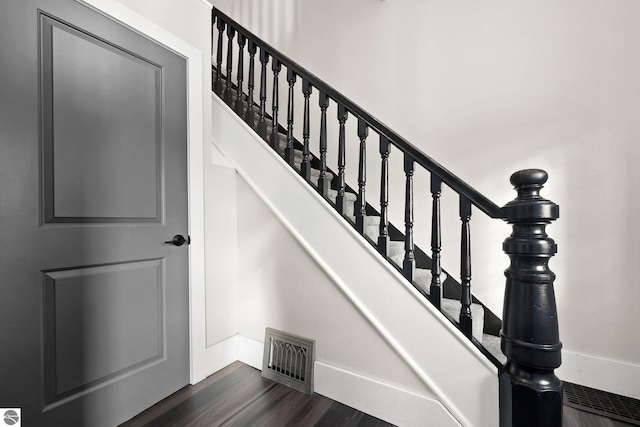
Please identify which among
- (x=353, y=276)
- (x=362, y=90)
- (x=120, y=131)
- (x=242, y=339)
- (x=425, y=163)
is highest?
(x=362, y=90)

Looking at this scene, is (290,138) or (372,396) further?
(290,138)

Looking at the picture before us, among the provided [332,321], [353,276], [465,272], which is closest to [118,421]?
[332,321]

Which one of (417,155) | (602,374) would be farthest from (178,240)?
(602,374)

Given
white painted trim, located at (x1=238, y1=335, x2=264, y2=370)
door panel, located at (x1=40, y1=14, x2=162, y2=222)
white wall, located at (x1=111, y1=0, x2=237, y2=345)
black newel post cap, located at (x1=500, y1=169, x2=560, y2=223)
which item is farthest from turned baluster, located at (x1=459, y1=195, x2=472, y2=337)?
door panel, located at (x1=40, y1=14, x2=162, y2=222)

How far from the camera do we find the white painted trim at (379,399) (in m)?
1.37

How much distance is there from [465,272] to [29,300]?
1806 mm

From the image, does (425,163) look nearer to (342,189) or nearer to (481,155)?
(342,189)

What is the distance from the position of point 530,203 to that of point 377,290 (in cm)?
79

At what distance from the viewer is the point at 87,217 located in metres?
1.34

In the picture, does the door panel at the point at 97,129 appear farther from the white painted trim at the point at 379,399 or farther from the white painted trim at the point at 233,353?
the white painted trim at the point at 379,399

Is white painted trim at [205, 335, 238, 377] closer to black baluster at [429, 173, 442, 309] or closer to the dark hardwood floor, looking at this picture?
the dark hardwood floor

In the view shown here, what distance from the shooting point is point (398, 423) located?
1.46m

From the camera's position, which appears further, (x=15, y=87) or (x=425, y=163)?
(x=425, y=163)

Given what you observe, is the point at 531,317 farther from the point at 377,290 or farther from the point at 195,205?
the point at 195,205
